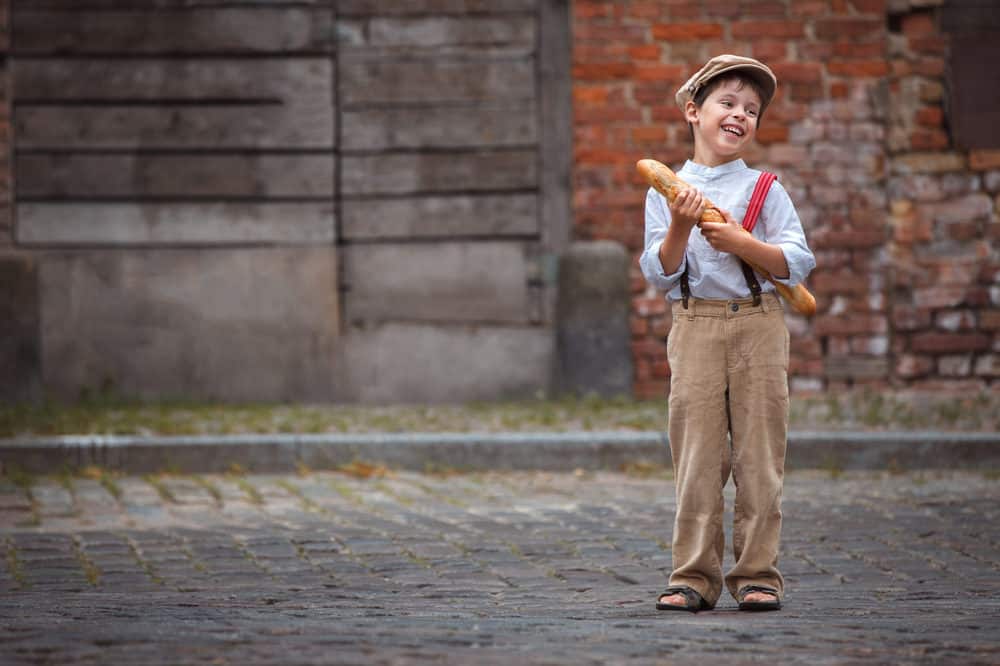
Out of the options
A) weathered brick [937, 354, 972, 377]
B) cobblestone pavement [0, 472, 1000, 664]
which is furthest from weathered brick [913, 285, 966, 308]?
cobblestone pavement [0, 472, 1000, 664]

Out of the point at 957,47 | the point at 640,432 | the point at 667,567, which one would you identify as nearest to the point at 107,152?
the point at 640,432

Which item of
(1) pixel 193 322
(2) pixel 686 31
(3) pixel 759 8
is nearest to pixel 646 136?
(2) pixel 686 31

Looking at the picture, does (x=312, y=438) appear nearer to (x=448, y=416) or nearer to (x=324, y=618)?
(x=448, y=416)

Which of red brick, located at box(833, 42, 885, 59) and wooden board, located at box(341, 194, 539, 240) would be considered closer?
red brick, located at box(833, 42, 885, 59)

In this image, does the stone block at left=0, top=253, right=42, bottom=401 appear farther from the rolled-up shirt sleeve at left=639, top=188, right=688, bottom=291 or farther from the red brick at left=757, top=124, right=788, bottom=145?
the rolled-up shirt sleeve at left=639, top=188, right=688, bottom=291

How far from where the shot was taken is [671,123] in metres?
9.55

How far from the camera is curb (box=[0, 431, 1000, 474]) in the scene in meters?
7.46

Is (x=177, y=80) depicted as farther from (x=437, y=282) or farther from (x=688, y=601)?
(x=688, y=601)

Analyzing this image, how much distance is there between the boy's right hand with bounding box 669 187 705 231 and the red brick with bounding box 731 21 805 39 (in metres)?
5.92

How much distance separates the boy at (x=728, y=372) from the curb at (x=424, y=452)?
339 centimetres

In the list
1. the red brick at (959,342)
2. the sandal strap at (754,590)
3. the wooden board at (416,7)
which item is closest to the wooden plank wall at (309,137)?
the wooden board at (416,7)

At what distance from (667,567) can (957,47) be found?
18.3ft

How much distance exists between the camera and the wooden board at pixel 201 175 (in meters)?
9.72

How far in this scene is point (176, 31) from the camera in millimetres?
9688
